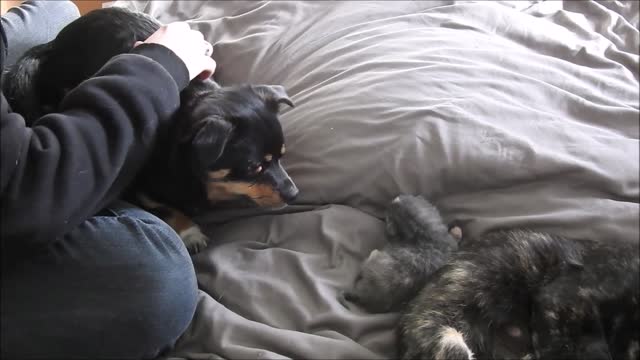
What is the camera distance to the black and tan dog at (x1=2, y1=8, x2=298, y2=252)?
4.49 ft

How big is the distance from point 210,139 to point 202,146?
0.9 inches

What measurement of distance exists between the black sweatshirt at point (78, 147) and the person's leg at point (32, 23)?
2.17 ft

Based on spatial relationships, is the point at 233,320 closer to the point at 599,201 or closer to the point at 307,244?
the point at 307,244

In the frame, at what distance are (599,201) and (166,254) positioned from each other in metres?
0.83

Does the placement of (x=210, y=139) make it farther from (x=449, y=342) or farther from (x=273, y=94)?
(x=449, y=342)

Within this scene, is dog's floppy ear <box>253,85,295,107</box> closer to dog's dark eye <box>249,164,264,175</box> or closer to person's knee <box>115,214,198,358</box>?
dog's dark eye <box>249,164,264,175</box>

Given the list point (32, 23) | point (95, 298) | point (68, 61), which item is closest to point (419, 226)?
point (95, 298)

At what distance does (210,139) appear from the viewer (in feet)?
4.33

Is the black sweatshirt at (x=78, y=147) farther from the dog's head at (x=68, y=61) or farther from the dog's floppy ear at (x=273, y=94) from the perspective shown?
the dog's head at (x=68, y=61)

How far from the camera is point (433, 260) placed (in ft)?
4.20

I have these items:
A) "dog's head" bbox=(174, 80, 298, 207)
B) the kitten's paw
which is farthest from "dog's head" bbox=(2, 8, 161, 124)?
the kitten's paw

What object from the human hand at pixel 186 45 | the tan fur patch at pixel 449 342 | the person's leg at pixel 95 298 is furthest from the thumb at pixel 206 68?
the tan fur patch at pixel 449 342

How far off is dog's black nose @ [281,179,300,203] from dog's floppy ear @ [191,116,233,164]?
16 cm

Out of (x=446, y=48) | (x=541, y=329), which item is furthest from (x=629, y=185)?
(x=446, y=48)
